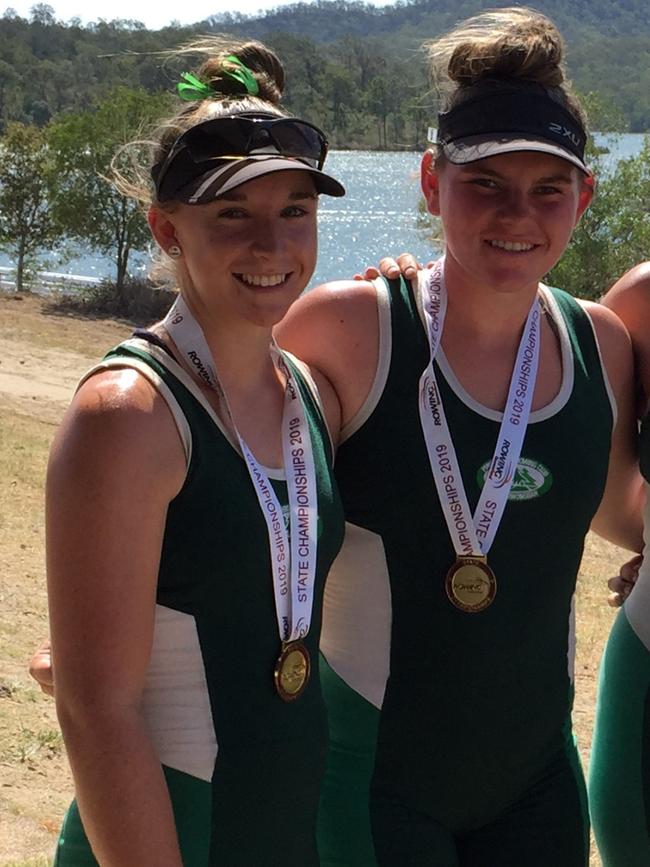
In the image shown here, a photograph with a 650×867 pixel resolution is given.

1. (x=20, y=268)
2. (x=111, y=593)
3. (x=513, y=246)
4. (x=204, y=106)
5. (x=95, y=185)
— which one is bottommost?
(x=20, y=268)

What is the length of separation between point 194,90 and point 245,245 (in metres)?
0.42

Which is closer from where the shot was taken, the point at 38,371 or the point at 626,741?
the point at 626,741

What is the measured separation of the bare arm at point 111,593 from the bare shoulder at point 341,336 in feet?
2.43

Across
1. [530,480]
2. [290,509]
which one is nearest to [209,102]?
[290,509]

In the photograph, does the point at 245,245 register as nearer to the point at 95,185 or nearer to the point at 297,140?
the point at 297,140

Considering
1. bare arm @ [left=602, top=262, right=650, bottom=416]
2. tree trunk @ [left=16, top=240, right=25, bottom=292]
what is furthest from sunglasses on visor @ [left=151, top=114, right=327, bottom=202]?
tree trunk @ [left=16, top=240, right=25, bottom=292]

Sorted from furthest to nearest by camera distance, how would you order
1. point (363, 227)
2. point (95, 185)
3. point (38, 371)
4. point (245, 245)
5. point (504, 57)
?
point (363, 227)
point (95, 185)
point (38, 371)
point (504, 57)
point (245, 245)

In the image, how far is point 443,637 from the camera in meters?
2.84

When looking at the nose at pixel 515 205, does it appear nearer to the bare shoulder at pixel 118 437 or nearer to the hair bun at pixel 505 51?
the hair bun at pixel 505 51

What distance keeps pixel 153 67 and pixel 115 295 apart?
25.2 m

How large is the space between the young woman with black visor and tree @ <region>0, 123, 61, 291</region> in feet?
92.4

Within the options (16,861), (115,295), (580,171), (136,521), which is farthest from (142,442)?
(115,295)

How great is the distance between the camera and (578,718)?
6918mm

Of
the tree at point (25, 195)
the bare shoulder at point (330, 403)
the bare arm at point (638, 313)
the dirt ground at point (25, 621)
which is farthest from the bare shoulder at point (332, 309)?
the tree at point (25, 195)
